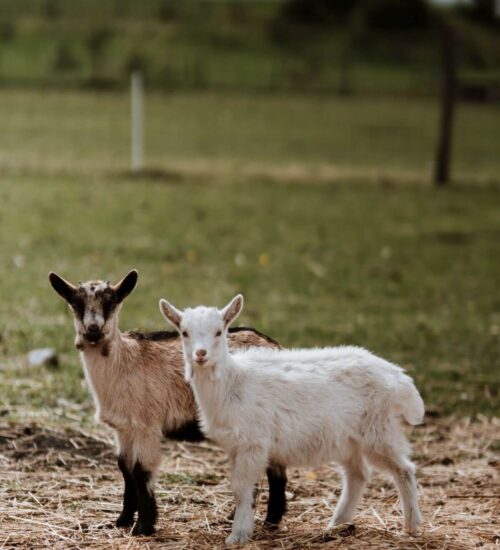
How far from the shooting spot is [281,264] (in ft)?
47.3

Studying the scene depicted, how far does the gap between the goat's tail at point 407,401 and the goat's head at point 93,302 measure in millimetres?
1348

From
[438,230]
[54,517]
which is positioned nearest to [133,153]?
[438,230]

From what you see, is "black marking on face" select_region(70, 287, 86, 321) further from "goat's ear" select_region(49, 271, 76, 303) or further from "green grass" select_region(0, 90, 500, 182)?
"green grass" select_region(0, 90, 500, 182)

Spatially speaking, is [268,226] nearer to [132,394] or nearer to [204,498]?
[204,498]

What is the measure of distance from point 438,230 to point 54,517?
41.2 feet

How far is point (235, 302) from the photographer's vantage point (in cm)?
538

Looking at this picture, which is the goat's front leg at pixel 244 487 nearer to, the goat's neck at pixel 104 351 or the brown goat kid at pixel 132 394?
the brown goat kid at pixel 132 394

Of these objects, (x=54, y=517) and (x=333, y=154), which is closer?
(x=54, y=517)

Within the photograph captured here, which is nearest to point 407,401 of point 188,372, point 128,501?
point 188,372

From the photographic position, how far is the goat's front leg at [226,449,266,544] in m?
5.36

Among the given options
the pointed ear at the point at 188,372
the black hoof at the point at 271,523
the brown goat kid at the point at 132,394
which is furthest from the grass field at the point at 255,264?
the pointed ear at the point at 188,372

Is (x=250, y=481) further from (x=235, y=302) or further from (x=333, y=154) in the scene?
(x=333, y=154)

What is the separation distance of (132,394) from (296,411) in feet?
2.68

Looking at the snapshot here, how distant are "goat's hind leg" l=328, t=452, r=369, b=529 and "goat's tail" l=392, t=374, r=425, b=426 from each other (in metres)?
0.30
